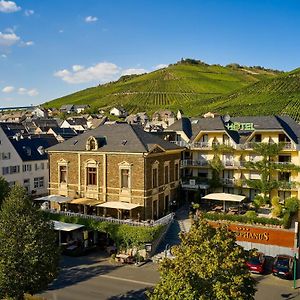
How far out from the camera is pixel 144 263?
121ft

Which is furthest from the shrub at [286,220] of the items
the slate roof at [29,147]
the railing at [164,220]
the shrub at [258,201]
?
the slate roof at [29,147]

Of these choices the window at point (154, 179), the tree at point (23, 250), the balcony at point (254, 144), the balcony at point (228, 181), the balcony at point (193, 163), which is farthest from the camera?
the balcony at point (193, 163)

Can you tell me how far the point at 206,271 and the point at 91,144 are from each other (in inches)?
1140

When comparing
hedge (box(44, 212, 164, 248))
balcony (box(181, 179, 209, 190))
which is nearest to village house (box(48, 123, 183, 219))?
balcony (box(181, 179, 209, 190))

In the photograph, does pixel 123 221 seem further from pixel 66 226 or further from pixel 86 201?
pixel 86 201

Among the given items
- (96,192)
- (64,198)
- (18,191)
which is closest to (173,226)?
(96,192)

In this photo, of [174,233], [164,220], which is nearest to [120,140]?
[164,220]

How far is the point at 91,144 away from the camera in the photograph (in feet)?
149

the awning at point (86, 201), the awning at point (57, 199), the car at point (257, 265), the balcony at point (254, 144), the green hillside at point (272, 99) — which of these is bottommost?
the car at point (257, 265)

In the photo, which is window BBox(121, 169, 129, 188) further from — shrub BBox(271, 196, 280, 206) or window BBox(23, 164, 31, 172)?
window BBox(23, 164, 31, 172)

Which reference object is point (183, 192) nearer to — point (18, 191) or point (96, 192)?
point (96, 192)

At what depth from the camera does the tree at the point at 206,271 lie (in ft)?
59.7

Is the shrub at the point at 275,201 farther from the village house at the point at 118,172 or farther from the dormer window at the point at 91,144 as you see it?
the dormer window at the point at 91,144

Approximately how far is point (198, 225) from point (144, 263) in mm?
17314
